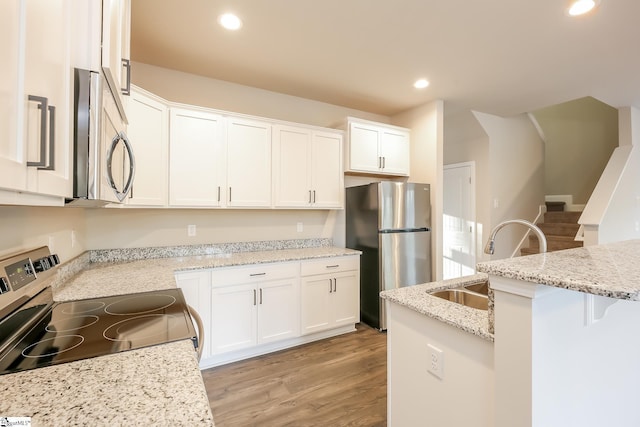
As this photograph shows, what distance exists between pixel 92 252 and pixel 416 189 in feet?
10.2

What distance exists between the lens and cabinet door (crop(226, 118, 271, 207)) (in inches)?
106

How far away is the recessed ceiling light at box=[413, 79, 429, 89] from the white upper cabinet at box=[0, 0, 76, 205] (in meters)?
2.86

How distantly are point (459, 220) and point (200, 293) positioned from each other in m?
3.77

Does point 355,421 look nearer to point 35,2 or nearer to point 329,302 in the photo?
point 329,302

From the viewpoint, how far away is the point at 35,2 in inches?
23.2

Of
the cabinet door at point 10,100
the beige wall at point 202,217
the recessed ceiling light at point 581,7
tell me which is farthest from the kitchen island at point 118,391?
the recessed ceiling light at point 581,7

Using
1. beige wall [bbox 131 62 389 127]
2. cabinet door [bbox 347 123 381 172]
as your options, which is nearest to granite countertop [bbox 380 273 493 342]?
cabinet door [bbox 347 123 381 172]

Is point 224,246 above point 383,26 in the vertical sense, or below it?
below

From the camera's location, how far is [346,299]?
9.77 ft

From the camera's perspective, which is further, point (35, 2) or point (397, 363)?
point (397, 363)

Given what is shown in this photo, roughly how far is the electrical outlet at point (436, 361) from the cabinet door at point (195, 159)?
6.88 feet

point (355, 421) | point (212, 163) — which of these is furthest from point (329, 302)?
point (212, 163)

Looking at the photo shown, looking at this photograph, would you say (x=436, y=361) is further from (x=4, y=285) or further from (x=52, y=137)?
(x=4, y=285)

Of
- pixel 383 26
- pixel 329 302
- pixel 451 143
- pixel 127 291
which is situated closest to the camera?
pixel 127 291
